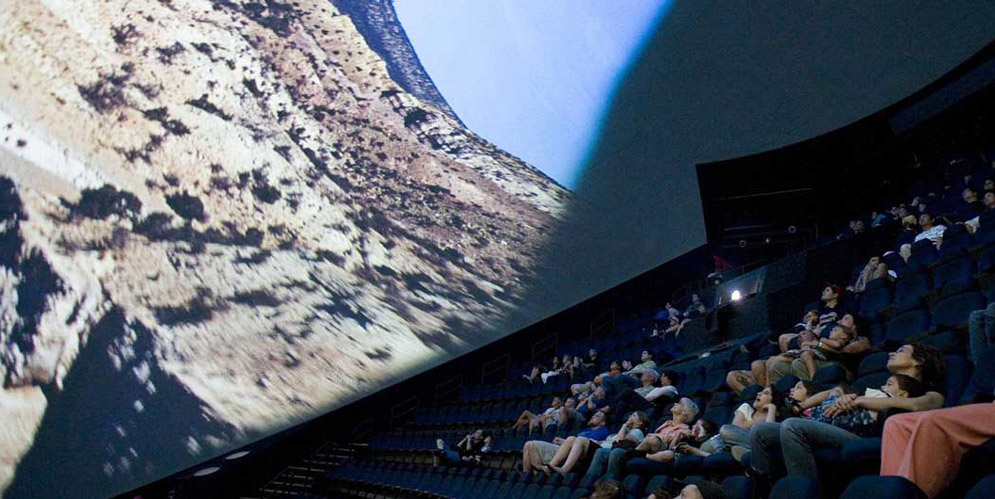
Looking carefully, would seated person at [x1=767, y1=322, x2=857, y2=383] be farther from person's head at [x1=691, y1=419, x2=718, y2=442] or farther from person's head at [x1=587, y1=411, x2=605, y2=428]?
person's head at [x1=587, y1=411, x2=605, y2=428]

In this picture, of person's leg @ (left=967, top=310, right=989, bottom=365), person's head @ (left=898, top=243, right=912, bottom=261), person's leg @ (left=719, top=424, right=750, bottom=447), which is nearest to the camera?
person's leg @ (left=967, top=310, right=989, bottom=365)

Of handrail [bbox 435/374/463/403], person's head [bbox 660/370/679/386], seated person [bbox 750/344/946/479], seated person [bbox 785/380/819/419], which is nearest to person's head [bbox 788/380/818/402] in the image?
seated person [bbox 785/380/819/419]

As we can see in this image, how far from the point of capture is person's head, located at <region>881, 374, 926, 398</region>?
2.18 metres

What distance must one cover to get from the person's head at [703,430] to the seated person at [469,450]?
188cm

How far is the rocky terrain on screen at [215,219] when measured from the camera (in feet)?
11.2

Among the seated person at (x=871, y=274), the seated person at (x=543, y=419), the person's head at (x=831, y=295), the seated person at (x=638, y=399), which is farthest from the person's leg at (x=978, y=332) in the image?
the seated person at (x=543, y=419)

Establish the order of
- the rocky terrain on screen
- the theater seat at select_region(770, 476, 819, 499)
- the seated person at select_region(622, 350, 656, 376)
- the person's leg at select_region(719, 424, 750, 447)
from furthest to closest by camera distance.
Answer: the seated person at select_region(622, 350, 656, 376) → the rocky terrain on screen → the person's leg at select_region(719, 424, 750, 447) → the theater seat at select_region(770, 476, 819, 499)

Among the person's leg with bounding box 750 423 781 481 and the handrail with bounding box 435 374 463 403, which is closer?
the person's leg with bounding box 750 423 781 481

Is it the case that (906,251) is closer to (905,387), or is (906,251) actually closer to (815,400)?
(815,400)

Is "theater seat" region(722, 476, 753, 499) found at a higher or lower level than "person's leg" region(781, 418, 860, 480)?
lower

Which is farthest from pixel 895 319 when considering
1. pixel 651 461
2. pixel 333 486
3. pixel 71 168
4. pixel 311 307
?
pixel 333 486

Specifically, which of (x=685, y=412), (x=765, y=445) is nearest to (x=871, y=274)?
(x=685, y=412)

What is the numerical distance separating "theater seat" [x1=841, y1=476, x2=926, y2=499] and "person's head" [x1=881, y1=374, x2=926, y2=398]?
0.79 meters

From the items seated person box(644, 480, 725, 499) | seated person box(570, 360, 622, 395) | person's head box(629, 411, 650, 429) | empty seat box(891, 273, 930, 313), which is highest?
empty seat box(891, 273, 930, 313)
